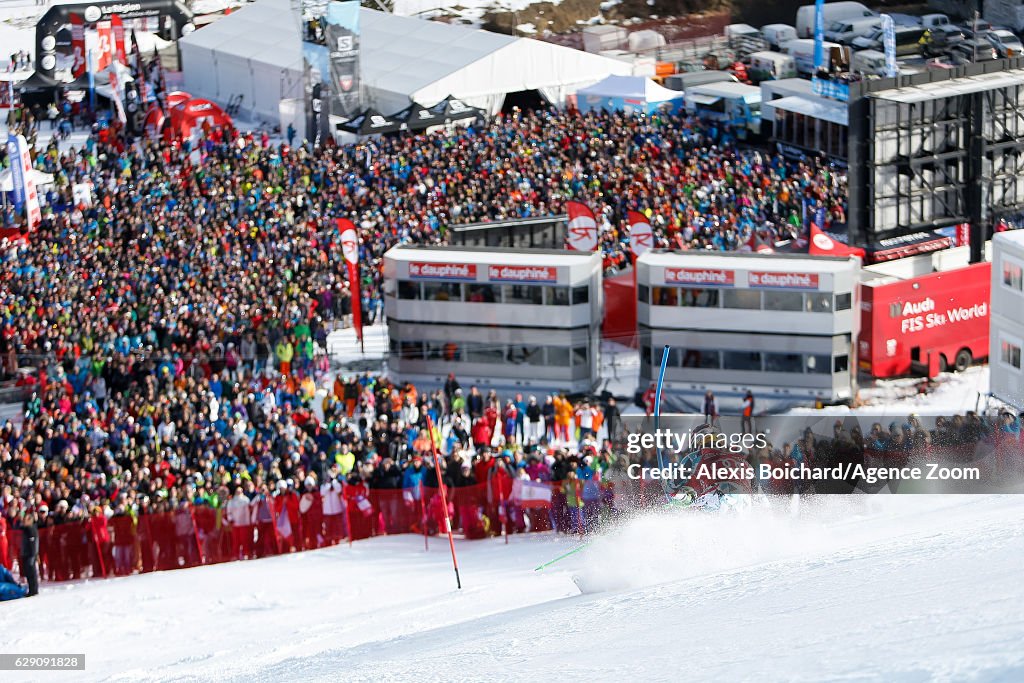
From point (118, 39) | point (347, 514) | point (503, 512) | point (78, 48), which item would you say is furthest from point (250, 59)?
point (503, 512)

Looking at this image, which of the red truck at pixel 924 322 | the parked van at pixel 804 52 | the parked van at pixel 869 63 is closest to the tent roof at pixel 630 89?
the parked van at pixel 804 52

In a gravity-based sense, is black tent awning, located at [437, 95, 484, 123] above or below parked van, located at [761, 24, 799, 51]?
below

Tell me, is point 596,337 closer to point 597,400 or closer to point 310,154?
point 597,400

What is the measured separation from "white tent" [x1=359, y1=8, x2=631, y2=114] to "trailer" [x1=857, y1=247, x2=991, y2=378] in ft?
54.5

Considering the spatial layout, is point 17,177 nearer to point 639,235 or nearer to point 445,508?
point 639,235

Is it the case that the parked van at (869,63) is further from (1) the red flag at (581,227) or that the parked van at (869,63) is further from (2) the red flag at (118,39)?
(1) the red flag at (581,227)

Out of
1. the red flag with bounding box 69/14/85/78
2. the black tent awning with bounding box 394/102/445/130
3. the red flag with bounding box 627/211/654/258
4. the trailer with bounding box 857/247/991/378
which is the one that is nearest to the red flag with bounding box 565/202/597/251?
the red flag with bounding box 627/211/654/258

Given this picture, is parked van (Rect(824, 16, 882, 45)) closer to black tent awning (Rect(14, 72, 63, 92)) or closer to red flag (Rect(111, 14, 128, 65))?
red flag (Rect(111, 14, 128, 65))

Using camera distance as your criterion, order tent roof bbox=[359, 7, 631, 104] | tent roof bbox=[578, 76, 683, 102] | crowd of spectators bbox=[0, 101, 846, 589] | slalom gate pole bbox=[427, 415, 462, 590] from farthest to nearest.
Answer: tent roof bbox=[359, 7, 631, 104], tent roof bbox=[578, 76, 683, 102], crowd of spectators bbox=[0, 101, 846, 589], slalom gate pole bbox=[427, 415, 462, 590]

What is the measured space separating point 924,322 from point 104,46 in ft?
84.0

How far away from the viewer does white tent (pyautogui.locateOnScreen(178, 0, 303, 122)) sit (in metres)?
41.7

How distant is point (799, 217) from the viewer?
31641mm

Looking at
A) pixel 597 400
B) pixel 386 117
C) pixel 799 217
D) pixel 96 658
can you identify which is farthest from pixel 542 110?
pixel 96 658

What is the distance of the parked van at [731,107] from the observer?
126ft
